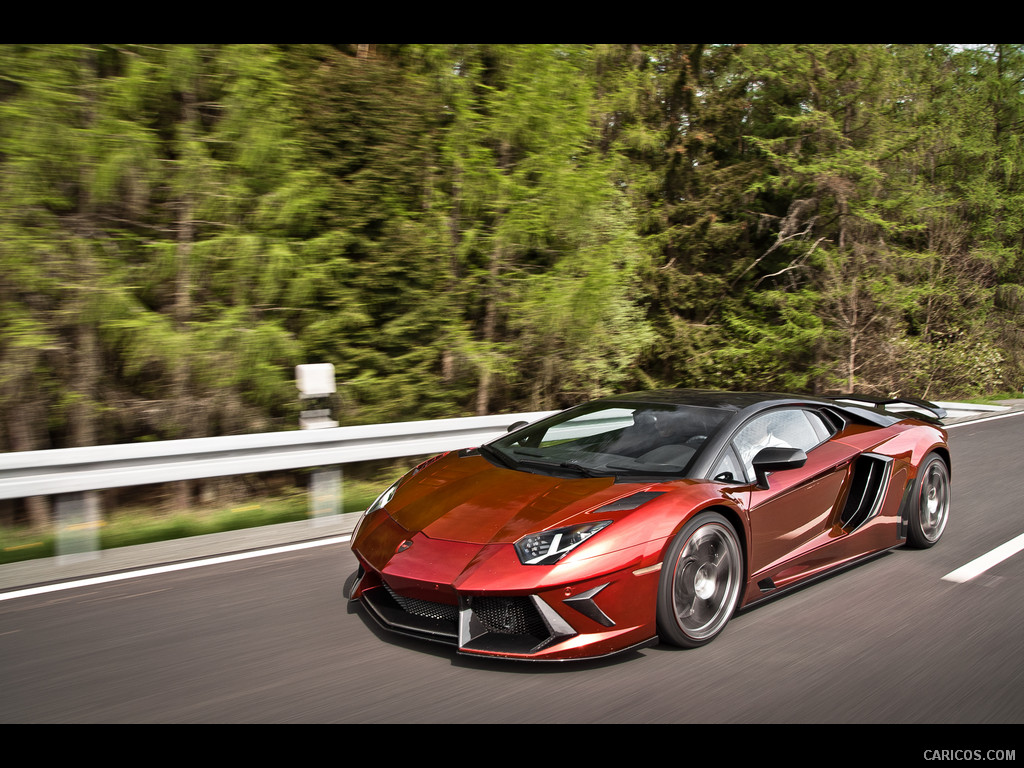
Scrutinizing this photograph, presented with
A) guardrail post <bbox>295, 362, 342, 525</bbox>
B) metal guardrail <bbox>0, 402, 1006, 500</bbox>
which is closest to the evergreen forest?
guardrail post <bbox>295, 362, 342, 525</bbox>

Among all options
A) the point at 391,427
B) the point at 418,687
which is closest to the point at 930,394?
the point at 391,427

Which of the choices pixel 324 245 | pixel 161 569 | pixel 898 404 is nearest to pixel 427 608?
pixel 161 569

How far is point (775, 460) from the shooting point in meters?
3.90

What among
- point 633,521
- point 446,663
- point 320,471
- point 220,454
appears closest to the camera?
point 446,663

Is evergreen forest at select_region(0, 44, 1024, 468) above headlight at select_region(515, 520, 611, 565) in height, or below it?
above

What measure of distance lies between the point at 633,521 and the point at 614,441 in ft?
3.28

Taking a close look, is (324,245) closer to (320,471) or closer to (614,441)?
(320,471)

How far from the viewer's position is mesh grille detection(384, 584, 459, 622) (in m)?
3.26

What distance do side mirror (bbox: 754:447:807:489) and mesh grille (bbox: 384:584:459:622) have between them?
172cm

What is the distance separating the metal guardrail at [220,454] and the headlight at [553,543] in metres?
3.17
